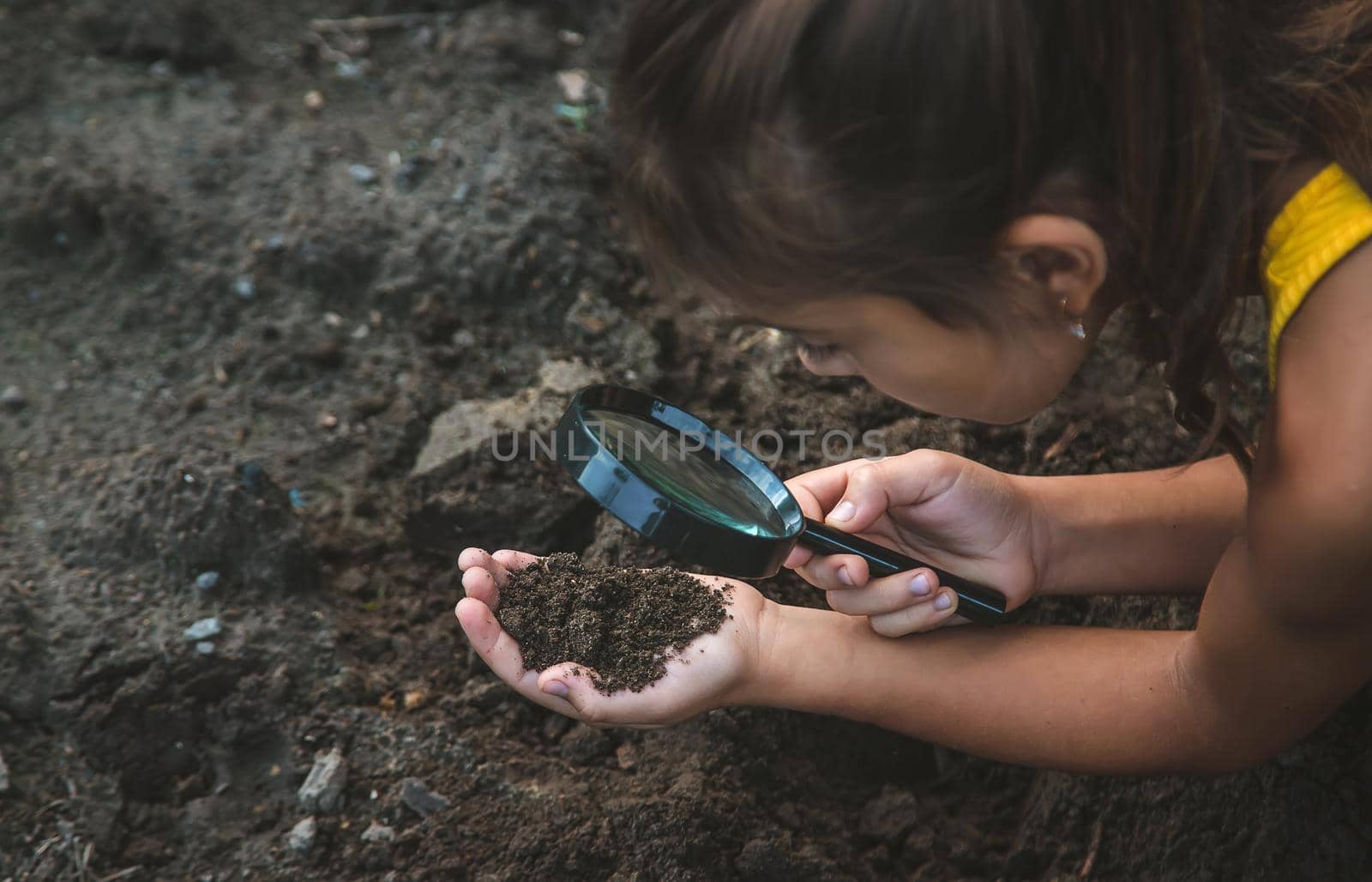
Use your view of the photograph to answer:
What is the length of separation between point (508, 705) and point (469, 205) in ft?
4.42

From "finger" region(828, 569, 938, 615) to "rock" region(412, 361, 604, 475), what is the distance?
0.87 m

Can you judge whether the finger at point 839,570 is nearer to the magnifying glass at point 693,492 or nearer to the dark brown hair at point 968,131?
the magnifying glass at point 693,492

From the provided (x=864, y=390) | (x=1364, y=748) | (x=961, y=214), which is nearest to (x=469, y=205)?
(x=864, y=390)

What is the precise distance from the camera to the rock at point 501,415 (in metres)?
2.42

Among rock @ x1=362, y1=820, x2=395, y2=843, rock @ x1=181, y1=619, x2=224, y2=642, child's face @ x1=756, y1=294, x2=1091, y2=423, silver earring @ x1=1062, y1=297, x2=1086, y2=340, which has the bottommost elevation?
rock @ x1=362, y1=820, x2=395, y2=843

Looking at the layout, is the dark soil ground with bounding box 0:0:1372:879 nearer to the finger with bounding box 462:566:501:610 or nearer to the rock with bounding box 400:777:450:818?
the rock with bounding box 400:777:450:818

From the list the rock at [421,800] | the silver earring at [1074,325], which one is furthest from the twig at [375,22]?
the silver earring at [1074,325]

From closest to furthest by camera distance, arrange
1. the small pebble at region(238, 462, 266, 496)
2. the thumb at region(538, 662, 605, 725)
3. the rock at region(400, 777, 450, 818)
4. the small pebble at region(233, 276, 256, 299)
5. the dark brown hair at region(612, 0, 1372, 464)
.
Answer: the dark brown hair at region(612, 0, 1372, 464) → the thumb at region(538, 662, 605, 725) → the rock at region(400, 777, 450, 818) → the small pebble at region(238, 462, 266, 496) → the small pebble at region(233, 276, 256, 299)

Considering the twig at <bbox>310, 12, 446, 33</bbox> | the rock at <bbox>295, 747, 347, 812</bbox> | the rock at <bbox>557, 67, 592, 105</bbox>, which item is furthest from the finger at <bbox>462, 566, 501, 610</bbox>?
the twig at <bbox>310, 12, 446, 33</bbox>

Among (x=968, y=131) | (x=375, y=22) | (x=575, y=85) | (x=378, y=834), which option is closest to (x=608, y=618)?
(x=378, y=834)

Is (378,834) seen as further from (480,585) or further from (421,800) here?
(480,585)

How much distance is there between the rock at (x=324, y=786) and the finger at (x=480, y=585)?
0.44 m

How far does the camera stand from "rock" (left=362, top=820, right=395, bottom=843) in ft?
6.25

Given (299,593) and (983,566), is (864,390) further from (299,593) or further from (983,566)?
(299,593)
